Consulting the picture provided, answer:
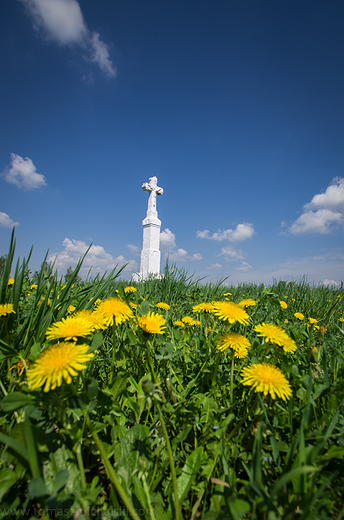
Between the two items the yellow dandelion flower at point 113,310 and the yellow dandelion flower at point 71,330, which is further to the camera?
the yellow dandelion flower at point 113,310

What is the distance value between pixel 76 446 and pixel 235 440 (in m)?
0.71

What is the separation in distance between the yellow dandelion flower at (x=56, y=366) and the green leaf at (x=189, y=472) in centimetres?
59

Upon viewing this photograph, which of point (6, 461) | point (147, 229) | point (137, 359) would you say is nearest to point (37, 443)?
point (6, 461)

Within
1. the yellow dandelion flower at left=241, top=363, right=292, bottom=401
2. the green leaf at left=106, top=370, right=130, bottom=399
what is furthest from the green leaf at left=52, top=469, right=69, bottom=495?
the yellow dandelion flower at left=241, top=363, right=292, bottom=401

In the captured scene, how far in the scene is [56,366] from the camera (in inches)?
31.1

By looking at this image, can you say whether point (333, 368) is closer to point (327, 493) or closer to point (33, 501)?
point (327, 493)

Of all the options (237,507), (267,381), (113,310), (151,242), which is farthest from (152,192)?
(237,507)

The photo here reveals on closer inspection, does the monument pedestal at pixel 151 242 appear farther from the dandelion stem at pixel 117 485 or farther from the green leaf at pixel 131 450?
the dandelion stem at pixel 117 485

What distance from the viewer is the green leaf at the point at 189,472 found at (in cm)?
88

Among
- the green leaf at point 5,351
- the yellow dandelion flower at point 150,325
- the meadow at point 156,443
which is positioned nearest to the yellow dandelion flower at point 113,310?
the meadow at point 156,443

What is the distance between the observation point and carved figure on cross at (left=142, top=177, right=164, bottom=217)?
1104 centimetres

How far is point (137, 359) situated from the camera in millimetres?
1658

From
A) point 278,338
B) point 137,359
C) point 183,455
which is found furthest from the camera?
point 137,359

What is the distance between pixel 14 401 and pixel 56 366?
160 millimetres
